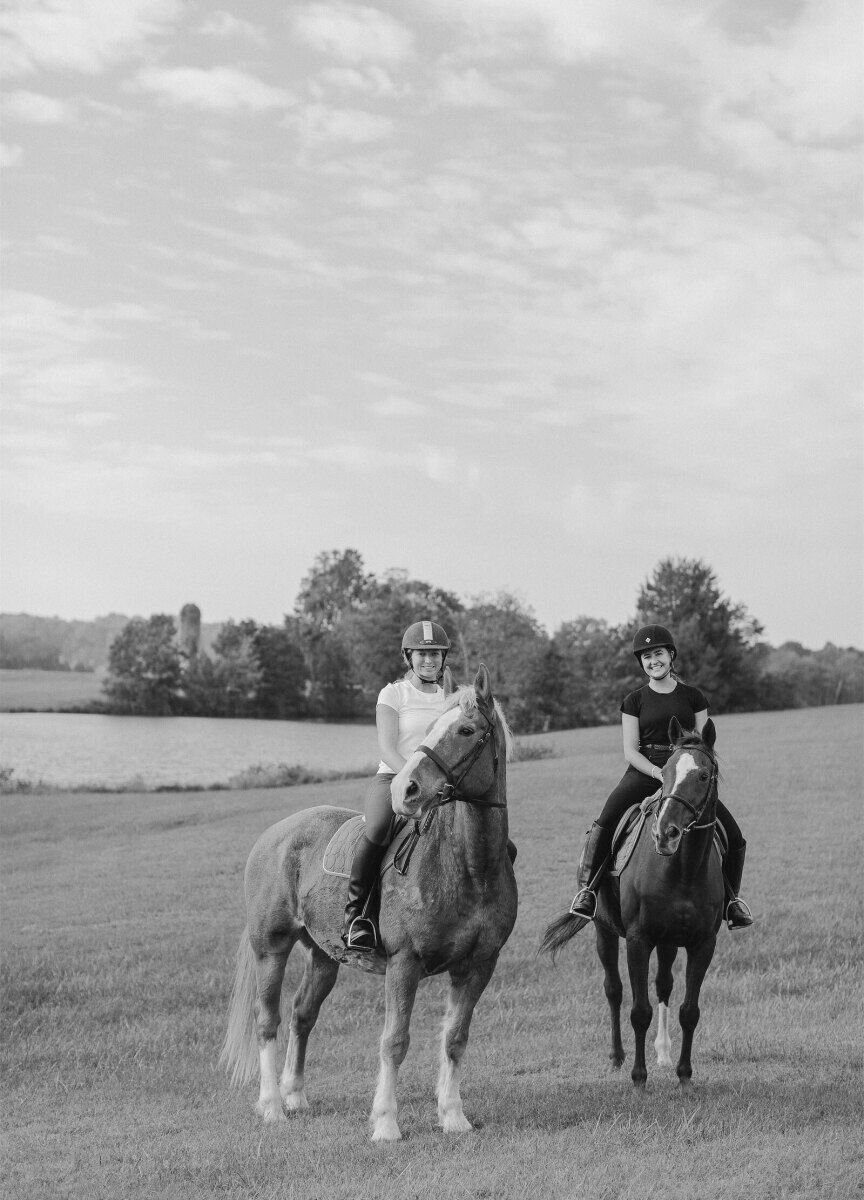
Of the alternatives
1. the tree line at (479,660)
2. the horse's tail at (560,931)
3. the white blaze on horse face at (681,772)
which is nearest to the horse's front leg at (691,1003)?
the white blaze on horse face at (681,772)

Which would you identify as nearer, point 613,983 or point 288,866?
point 288,866

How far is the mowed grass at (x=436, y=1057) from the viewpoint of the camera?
6.12 metres

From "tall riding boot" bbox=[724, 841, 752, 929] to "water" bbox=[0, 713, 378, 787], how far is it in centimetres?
3223

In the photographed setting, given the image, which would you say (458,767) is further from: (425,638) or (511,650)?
(511,650)

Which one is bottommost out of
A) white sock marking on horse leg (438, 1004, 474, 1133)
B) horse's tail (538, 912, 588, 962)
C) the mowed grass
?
the mowed grass

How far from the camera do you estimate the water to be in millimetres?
40625

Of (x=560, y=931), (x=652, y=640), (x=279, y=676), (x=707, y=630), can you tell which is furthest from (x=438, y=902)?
(x=279, y=676)

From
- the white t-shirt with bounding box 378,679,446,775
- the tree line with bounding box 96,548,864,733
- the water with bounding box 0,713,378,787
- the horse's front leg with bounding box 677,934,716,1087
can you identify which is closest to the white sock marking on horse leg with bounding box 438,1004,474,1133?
the white t-shirt with bounding box 378,679,446,775

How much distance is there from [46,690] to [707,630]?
51.0 m

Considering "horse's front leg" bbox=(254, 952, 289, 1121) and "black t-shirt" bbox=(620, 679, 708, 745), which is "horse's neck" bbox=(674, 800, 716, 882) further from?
"horse's front leg" bbox=(254, 952, 289, 1121)

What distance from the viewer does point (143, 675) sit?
7969cm

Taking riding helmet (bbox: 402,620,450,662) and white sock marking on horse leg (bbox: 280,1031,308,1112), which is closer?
riding helmet (bbox: 402,620,450,662)

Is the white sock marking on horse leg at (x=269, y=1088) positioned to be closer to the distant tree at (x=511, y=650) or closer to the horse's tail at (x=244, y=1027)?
the horse's tail at (x=244, y=1027)

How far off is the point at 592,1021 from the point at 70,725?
54.4 m
